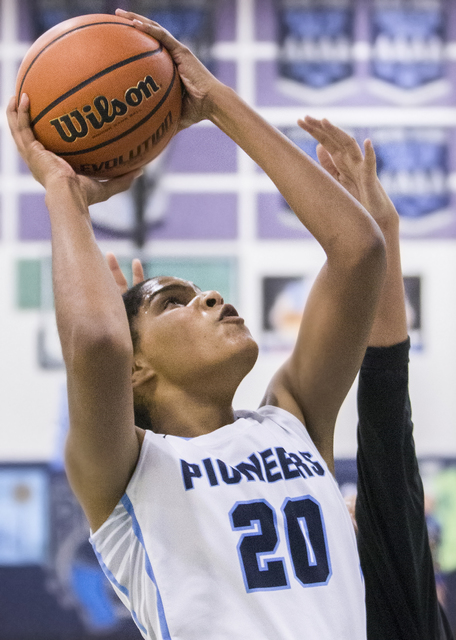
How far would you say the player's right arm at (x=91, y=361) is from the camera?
1162 mm

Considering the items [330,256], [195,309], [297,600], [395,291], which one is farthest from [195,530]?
[395,291]

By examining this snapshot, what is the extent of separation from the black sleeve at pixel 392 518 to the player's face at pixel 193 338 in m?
0.30

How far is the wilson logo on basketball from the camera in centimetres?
147

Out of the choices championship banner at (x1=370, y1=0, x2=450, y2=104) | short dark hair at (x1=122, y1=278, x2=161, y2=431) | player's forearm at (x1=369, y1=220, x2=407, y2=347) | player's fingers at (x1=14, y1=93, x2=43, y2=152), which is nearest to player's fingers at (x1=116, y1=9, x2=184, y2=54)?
player's fingers at (x1=14, y1=93, x2=43, y2=152)

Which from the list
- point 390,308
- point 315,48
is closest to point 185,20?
point 315,48

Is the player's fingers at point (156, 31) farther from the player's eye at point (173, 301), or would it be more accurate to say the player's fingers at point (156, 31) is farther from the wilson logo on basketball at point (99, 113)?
the player's eye at point (173, 301)

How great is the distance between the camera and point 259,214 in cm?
521

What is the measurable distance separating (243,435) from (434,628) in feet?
1.88

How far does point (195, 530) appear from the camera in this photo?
127 centimetres

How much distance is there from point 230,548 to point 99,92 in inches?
36.5

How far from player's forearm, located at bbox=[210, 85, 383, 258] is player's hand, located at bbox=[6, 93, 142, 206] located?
31 cm

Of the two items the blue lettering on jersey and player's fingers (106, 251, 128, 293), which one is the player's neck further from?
player's fingers (106, 251, 128, 293)

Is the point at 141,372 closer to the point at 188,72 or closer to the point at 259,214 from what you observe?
the point at 188,72

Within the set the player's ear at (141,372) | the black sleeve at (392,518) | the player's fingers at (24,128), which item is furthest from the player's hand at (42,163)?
the black sleeve at (392,518)
